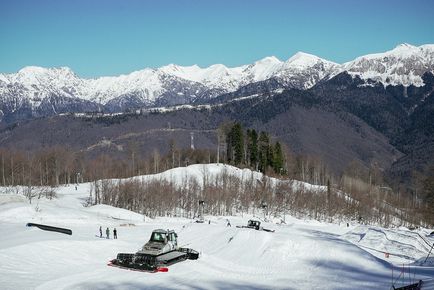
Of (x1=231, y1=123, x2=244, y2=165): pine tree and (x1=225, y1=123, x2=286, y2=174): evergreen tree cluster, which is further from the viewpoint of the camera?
(x1=225, y1=123, x2=286, y2=174): evergreen tree cluster

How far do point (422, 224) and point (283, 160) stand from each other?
42.7m

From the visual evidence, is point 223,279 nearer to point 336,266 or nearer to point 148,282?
point 148,282

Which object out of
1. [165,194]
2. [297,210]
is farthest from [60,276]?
[297,210]

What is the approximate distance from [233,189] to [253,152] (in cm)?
2565

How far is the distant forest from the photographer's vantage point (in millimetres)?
97750

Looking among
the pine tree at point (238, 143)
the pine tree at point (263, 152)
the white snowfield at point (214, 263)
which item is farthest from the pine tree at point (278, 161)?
the white snowfield at point (214, 263)

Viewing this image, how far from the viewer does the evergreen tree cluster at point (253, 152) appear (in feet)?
426

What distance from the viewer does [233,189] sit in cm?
10719

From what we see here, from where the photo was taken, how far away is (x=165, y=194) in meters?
96.7

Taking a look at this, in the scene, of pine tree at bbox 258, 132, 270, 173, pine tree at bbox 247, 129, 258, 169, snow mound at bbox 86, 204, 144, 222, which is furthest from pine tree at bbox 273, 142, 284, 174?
snow mound at bbox 86, 204, 144, 222

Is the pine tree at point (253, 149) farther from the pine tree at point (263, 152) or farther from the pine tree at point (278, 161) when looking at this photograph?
the pine tree at point (278, 161)

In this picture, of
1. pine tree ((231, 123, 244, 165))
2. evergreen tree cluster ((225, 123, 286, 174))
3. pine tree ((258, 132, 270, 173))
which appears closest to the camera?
pine tree ((231, 123, 244, 165))

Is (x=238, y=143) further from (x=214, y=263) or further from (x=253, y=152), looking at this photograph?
(x=214, y=263)

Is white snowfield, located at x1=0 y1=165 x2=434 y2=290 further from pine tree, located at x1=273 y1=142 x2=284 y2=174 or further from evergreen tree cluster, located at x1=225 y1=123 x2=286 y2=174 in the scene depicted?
pine tree, located at x1=273 y1=142 x2=284 y2=174
